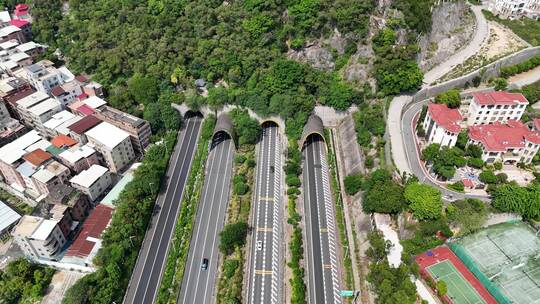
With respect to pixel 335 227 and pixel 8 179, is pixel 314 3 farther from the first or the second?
pixel 8 179

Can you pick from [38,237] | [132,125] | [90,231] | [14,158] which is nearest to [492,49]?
[132,125]

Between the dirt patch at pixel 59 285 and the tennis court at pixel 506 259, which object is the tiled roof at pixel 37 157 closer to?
the dirt patch at pixel 59 285

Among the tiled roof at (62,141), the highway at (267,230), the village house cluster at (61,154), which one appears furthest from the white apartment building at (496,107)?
the tiled roof at (62,141)

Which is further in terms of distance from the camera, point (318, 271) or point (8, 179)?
point (8, 179)

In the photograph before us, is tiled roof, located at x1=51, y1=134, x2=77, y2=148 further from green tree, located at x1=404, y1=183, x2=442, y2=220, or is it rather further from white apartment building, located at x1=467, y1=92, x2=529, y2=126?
white apartment building, located at x1=467, y1=92, x2=529, y2=126

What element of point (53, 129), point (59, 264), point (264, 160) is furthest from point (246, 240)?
point (53, 129)

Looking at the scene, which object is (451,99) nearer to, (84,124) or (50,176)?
(84,124)
